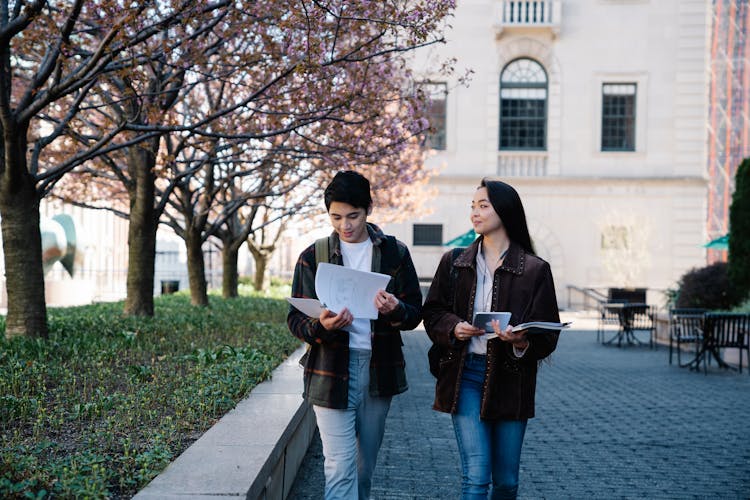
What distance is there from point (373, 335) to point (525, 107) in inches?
1169

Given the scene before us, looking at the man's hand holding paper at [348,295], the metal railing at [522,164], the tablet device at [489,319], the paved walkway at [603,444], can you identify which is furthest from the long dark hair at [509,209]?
the metal railing at [522,164]

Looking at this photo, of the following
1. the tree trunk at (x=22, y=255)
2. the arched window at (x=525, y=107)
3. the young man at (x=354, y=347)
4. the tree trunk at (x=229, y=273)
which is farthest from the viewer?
the arched window at (x=525, y=107)

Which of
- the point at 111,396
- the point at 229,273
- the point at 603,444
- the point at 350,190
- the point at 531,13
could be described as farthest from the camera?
the point at 531,13

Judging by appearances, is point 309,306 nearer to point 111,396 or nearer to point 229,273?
point 111,396

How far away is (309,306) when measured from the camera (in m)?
3.56

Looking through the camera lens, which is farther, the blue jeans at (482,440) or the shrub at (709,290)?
the shrub at (709,290)

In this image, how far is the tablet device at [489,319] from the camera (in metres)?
3.49

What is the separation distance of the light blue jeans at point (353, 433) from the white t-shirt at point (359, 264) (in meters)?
0.05

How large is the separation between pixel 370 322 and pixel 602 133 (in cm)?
3015

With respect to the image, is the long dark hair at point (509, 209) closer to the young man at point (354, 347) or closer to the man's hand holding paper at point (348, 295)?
the young man at point (354, 347)

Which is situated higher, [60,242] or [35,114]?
[35,114]

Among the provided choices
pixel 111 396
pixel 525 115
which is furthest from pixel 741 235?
pixel 525 115

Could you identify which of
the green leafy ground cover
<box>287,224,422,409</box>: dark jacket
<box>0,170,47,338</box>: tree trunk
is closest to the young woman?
<box>287,224,422,409</box>: dark jacket

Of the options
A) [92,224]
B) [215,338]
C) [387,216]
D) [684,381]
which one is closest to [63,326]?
[215,338]
